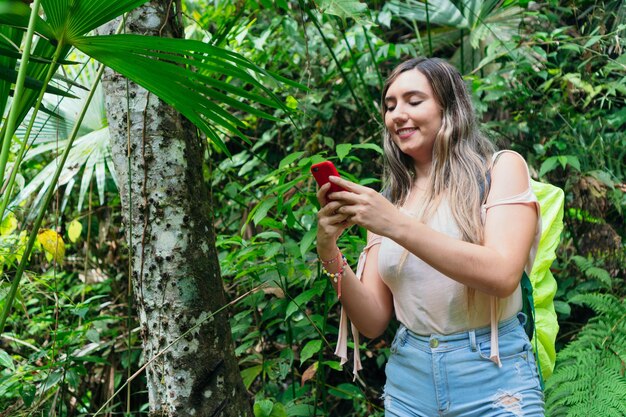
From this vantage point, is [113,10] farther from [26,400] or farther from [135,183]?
[26,400]

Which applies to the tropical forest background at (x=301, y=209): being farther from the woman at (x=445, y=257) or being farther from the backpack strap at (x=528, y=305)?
the backpack strap at (x=528, y=305)

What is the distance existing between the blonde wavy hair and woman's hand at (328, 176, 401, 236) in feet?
0.84

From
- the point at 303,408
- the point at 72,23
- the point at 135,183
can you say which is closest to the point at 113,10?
the point at 72,23

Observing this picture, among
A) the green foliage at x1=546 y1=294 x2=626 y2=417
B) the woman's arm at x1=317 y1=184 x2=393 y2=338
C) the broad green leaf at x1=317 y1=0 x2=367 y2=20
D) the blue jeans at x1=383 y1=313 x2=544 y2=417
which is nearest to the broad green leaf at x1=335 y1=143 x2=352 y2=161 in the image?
the woman's arm at x1=317 y1=184 x2=393 y2=338

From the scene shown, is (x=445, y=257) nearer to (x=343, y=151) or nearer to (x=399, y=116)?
(x=399, y=116)

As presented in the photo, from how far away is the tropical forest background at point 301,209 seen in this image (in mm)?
2439

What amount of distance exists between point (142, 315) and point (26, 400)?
2.67ft

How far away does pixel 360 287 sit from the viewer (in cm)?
178

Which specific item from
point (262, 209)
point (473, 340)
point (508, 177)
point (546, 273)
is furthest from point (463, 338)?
point (262, 209)

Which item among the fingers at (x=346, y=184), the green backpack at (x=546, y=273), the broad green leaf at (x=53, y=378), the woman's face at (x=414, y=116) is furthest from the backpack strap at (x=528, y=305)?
the broad green leaf at (x=53, y=378)

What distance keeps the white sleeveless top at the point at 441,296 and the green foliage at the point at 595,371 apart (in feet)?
3.40

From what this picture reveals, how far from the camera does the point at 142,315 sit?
1931mm

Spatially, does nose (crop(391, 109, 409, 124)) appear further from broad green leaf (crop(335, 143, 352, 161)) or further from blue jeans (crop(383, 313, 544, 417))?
blue jeans (crop(383, 313, 544, 417))

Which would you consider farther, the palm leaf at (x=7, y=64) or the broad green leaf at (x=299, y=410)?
the broad green leaf at (x=299, y=410)
